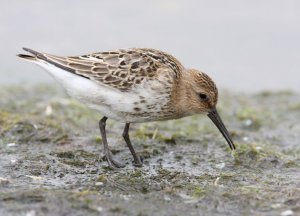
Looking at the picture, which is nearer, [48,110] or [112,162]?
[112,162]

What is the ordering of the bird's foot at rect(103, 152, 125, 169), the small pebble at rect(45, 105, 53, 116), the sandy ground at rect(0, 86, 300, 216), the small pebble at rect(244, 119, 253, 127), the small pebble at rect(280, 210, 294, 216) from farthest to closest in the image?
the small pebble at rect(244, 119, 253, 127) < the small pebble at rect(45, 105, 53, 116) < the bird's foot at rect(103, 152, 125, 169) < the sandy ground at rect(0, 86, 300, 216) < the small pebble at rect(280, 210, 294, 216)

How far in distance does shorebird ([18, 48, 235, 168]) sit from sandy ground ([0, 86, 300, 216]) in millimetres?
627

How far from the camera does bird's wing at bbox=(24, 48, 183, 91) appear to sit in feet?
23.6

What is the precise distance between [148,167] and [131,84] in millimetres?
1064

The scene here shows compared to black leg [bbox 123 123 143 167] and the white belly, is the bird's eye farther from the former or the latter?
black leg [bbox 123 123 143 167]

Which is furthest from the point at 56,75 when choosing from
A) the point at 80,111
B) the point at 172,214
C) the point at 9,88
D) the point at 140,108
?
the point at 9,88

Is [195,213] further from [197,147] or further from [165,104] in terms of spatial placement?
[197,147]

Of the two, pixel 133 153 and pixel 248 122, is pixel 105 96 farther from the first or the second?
pixel 248 122

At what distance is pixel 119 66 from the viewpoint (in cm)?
734

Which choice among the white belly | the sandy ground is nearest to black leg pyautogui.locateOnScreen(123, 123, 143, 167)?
the sandy ground

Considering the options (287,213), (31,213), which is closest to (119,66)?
(31,213)

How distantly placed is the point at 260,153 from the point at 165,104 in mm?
1515

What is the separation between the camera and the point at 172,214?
579 centimetres

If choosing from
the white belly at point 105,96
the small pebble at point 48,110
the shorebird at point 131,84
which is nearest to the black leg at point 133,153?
the shorebird at point 131,84
